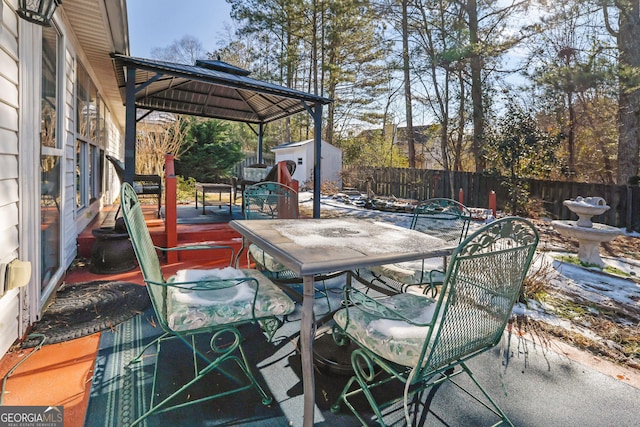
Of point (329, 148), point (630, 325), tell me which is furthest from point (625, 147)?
point (329, 148)

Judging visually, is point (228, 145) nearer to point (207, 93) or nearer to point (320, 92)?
point (320, 92)

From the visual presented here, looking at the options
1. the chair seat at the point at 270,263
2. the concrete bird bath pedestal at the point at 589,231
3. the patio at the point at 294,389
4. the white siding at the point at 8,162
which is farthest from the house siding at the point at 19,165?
the concrete bird bath pedestal at the point at 589,231

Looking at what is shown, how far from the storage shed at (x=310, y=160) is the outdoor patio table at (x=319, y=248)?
13507 mm

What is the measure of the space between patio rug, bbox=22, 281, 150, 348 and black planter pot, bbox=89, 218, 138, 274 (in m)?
0.32

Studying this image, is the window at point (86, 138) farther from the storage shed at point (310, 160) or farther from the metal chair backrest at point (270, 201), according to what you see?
the storage shed at point (310, 160)

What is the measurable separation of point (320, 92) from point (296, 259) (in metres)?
16.3

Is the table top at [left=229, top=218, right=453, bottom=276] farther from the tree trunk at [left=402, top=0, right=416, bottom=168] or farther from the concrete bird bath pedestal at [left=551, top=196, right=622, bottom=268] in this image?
the tree trunk at [left=402, top=0, right=416, bottom=168]

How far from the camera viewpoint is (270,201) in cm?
329

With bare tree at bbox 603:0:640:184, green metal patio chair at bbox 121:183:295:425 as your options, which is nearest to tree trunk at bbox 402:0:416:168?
bare tree at bbox 603:0:640:184

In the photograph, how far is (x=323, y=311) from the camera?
2.67 metres

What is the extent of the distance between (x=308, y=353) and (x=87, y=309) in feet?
6.56

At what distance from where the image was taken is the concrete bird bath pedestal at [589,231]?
175 inches

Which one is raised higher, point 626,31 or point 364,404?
point 626,31

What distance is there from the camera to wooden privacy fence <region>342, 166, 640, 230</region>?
7.58 meters
